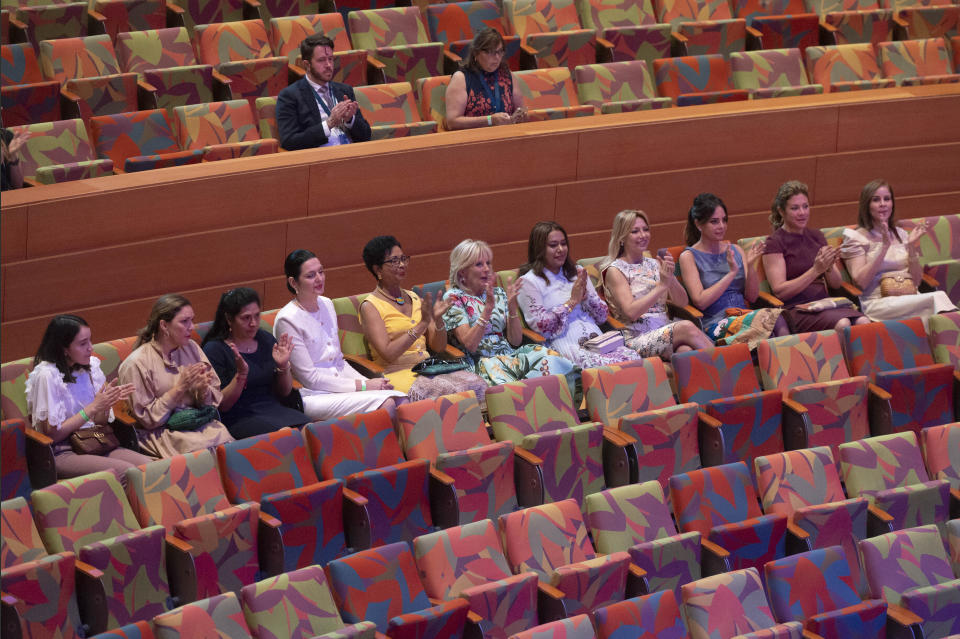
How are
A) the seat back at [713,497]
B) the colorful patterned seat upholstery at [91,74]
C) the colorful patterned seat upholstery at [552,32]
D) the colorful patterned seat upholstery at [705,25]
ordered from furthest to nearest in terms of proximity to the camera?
the colorful patterned seat upholstery at [705,25] < the colorful patterned seat upholstery at [552,32] < the colorful patterned seat upholstery at [91,74] < the seat back at [713,497]

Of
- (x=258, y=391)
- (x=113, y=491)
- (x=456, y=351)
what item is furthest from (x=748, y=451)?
(x=113, y=491)

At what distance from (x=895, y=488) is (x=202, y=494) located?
2.70 feet

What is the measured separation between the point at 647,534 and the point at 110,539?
586mm

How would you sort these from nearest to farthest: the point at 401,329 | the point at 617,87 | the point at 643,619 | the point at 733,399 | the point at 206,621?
1. the point at 206,621
2. the point at 643,619
3. the point at 733,399
4. the point at 401,329
5. the point at 617,87

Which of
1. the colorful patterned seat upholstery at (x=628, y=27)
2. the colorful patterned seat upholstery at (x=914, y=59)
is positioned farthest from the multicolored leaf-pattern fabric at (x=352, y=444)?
the colorful patterned seat upholstery at (x=914, y=59)

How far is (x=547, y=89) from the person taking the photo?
7.77 feet

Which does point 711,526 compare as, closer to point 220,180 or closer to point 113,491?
point 113,491

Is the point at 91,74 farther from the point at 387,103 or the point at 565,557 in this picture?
the point at 565,557

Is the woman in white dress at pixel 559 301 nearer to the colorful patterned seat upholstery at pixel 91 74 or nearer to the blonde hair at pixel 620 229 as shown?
the blonde hair at pixel 620 229

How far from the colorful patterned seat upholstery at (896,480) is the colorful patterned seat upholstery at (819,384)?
0.32 feet

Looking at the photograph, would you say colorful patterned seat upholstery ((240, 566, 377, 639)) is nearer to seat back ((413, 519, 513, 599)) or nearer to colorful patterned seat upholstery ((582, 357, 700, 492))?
seat back ((413, 519, 513, 599))

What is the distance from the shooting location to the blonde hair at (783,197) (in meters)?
2.06

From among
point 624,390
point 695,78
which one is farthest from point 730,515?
point 695,78

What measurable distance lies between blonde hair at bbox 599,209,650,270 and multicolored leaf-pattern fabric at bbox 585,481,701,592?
0.51 metres
